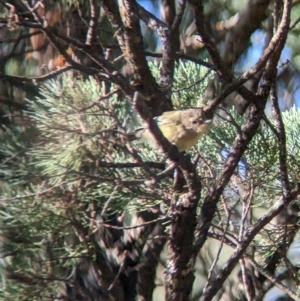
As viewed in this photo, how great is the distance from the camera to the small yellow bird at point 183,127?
2.62 feet

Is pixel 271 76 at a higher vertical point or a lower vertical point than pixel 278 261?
higher

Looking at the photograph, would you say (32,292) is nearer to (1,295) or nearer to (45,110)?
(1,295)

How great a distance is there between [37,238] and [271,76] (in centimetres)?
42

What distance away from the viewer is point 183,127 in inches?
32.0

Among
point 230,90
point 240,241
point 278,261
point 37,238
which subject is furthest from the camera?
point 278,261

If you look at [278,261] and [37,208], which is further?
[278,261]

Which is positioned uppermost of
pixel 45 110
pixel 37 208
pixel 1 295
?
pixel 45 110

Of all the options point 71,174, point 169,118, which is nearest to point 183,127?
point 169,118

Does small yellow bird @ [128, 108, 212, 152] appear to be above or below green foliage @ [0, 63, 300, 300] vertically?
above

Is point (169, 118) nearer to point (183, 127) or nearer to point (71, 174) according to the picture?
point (183, 127)

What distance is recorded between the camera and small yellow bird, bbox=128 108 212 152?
0.80 m

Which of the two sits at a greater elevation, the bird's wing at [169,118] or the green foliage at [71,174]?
the bird's wing at [169,118]

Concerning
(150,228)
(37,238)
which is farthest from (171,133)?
(150,228)

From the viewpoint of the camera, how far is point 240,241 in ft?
2.63
